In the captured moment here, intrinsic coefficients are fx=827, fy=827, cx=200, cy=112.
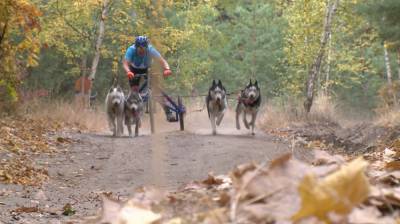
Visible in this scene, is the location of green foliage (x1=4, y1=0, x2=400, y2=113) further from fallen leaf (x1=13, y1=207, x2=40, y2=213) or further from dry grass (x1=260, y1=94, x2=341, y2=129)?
fallen leaf (x1=13, y1=207, x2=40, y2=213)

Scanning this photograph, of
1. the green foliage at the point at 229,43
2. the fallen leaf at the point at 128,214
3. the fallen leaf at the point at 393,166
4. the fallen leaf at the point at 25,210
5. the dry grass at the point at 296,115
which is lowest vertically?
the fallen leaf at the point at 25,210

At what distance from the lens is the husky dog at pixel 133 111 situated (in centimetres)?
1825

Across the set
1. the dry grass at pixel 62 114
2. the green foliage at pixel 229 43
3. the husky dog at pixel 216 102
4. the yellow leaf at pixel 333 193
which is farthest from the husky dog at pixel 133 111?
the yellow leaf at pixel 333 193

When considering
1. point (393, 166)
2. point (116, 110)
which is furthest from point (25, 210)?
point (116, 110)

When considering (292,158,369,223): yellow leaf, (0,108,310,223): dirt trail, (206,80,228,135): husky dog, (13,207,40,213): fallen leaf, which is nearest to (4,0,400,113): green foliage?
(0,108,310,223): dirt trail

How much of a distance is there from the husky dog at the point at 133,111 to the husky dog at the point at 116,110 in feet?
0.53

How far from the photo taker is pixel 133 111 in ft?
61.0

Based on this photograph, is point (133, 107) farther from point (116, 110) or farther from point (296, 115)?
point (296, 115)

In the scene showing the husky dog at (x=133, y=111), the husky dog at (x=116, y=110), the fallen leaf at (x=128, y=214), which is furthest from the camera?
the husky dog at (x=116, y=110)

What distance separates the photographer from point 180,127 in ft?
63.5

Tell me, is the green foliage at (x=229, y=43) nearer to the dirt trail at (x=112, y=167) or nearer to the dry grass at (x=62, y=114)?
the dry grass at (x=62, y=114)

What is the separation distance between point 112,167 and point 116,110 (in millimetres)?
6985

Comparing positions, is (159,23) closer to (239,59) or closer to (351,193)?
(351,193)

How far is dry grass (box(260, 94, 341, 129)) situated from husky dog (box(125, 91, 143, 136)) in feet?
18.2
